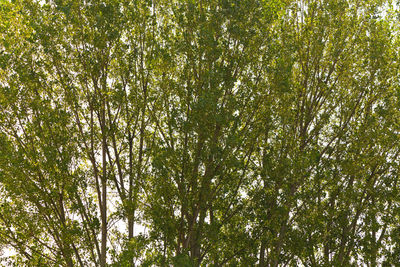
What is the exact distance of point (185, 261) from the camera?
13.4 meters

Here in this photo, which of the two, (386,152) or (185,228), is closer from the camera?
(185,228)

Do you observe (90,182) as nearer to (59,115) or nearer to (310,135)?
(59,115)

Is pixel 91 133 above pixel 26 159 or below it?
above

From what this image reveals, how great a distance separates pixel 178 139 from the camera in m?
15.7

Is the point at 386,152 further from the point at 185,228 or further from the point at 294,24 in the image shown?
the point at 185,228

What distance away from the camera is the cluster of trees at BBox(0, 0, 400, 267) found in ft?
49.1

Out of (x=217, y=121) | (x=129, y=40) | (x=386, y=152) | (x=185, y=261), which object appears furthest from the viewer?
(x=386, y=152)

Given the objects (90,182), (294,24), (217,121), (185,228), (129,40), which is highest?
(294,24)

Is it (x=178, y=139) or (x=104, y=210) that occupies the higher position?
(x=178, y=139)

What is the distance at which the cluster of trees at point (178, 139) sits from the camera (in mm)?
14977

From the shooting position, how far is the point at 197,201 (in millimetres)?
15219

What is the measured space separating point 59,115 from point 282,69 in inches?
277

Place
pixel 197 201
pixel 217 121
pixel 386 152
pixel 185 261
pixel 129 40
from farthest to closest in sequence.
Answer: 1. pixel 386 152
2. pixel 129 40
3. pixel 197 201
4. pixel 217 121
5. pixel 185 261

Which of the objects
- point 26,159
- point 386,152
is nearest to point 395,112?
point 386,152
